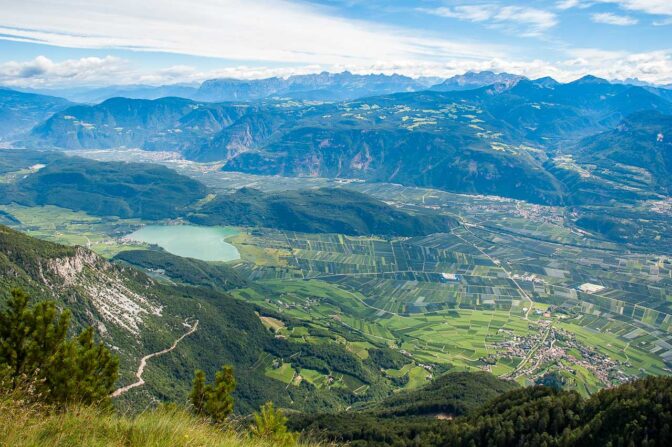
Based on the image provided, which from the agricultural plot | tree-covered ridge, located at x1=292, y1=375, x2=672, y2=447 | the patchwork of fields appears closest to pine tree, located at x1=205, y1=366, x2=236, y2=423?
tree-covered ridge, located at x1=292, y1=375, x2=672, y2=447

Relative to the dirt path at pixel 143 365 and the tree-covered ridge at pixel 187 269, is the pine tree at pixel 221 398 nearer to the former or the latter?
the dirt path at pixel 143 365

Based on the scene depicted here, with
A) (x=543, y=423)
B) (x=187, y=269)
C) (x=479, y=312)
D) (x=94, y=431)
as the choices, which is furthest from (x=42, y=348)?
(x=187, y=269)

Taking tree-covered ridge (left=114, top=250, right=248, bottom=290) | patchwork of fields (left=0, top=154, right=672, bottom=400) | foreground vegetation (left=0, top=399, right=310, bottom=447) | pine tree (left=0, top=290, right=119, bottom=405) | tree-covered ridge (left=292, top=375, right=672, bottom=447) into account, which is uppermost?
foreground vegetation (left=0, top=399, right=310, bottom=447)

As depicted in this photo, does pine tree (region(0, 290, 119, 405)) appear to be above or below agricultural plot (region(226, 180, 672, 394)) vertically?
above

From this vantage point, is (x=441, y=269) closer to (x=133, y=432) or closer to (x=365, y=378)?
(x=365, y=378)

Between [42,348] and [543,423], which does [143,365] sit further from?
[42,348]

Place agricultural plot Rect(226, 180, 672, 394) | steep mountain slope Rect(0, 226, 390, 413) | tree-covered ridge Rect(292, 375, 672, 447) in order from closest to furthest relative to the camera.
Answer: tree-covered ridge Rect(292, 375, 672, 447) → steep mountain slope Rect(0, 226, 390, 413) → agricultural plot Rect(226, 180, 672, 394)

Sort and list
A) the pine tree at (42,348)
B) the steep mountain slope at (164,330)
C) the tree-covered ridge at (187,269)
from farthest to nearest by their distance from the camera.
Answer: the tree-covered ridge at (187,269) → the steep mountain slope at (164,330) → the pine tree at (42,348)

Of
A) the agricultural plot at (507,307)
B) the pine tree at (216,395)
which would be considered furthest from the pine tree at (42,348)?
the agricultural plot at (507,307)

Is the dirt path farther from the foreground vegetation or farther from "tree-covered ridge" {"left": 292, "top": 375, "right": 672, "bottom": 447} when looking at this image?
the foreground vegetation

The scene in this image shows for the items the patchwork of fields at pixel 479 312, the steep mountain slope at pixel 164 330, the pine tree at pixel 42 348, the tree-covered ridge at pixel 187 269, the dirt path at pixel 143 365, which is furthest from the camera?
the tree-covered ridge at pixel 187 269

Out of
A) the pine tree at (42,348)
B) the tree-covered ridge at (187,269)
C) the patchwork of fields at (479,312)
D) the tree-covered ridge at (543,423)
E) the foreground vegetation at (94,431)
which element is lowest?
the tree-covered ridge at (187,269)
